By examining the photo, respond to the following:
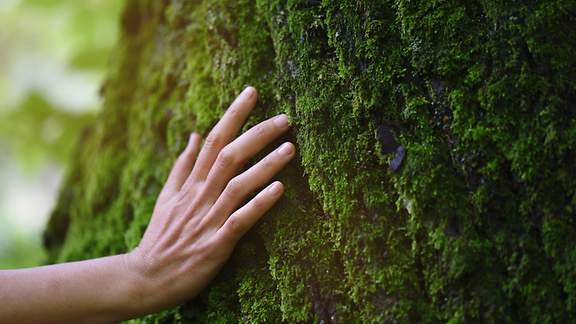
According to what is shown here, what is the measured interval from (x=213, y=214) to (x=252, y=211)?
166 millimetres

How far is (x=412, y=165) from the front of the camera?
1.38m

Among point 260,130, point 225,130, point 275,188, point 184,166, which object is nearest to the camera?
point 275,188

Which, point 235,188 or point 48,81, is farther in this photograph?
point 48,81

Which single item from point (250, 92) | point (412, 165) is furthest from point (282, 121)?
point (412, 165)

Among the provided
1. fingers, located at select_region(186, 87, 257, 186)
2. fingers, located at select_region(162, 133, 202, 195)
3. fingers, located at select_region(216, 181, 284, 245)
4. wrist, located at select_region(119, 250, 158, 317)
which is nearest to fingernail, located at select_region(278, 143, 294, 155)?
fingers, located at select_region(216, 181, 284, 245)

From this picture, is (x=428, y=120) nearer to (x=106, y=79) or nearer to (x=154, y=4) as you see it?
(x=154, y=4)

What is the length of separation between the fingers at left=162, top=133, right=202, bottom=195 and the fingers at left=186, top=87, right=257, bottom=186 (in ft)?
0.39

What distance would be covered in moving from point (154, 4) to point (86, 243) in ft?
4.47

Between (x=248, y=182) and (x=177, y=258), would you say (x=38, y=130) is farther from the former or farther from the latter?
(x=248, y=182)

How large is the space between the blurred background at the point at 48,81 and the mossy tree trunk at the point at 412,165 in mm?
3653

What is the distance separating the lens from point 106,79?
3.29 m

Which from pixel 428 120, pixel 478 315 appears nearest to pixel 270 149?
pixel 428 120

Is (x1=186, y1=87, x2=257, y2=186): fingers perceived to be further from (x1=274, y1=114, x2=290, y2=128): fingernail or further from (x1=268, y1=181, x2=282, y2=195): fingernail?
(x1=268, y1=181, x2=282, y2=195): fingernail

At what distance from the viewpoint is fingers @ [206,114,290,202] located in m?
1.73
